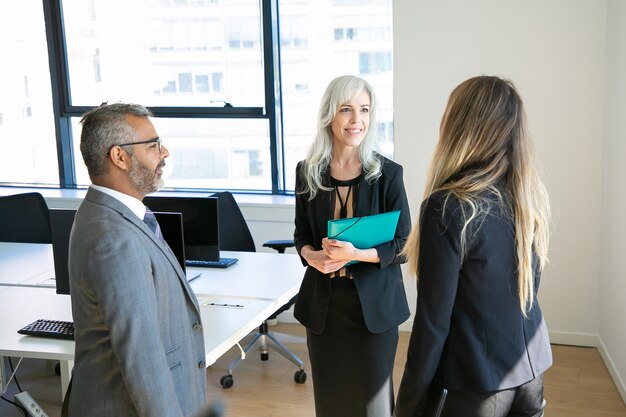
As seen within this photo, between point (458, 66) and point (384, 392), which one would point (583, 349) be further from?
point (384, 392)

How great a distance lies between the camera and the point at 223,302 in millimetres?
3176

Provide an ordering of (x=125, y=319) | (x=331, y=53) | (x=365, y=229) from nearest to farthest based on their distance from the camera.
Answer: (x=125, y=319) < (x=365, y=229) < (x=331, y=53)

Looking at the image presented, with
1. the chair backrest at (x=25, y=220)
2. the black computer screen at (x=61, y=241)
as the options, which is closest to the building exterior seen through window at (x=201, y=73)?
the chair backrest at (x=25, y=220)

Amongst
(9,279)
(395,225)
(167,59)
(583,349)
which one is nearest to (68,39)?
(167,59)

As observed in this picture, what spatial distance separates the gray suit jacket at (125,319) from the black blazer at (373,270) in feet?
2.73

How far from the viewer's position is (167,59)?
5316 millimetres

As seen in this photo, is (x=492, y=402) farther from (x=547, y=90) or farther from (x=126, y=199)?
(x=547, y=90)

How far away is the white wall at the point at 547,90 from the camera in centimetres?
434

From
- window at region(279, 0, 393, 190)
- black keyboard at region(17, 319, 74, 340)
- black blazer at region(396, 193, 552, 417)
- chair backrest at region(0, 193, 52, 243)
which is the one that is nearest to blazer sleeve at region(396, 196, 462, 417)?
black blazer at region(396, 193, 552, 417)

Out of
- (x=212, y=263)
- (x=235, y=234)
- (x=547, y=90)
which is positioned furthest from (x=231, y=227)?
(x=547, y=90)

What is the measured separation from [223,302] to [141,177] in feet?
4.16

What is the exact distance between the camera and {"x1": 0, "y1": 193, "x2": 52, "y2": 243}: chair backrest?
4.61 m

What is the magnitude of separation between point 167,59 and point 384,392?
3.29 meters

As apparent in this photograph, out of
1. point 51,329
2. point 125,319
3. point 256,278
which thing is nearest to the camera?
point 125,319
